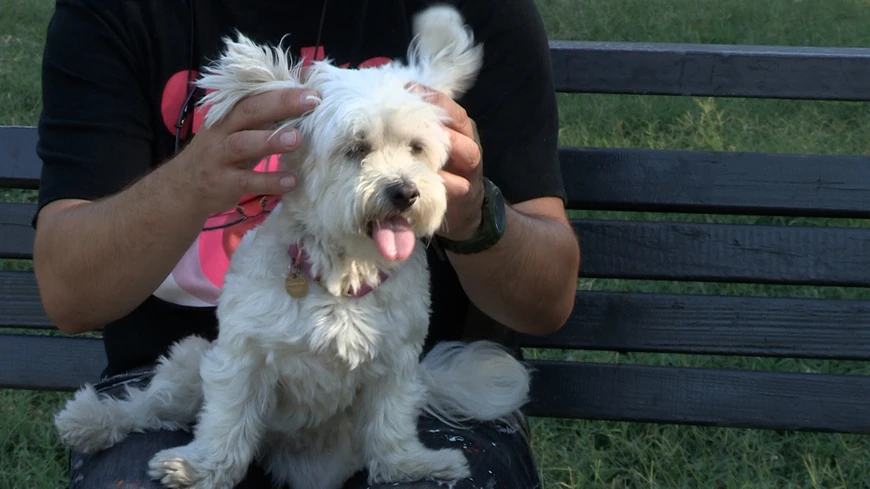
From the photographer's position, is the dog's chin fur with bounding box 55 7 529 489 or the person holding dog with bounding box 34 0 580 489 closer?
the dog's chin fur with bounding box 55 7 529 489

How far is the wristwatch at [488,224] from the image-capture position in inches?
75.7

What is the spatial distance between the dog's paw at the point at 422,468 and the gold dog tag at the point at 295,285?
36 cm

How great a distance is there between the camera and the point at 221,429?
1901 mm

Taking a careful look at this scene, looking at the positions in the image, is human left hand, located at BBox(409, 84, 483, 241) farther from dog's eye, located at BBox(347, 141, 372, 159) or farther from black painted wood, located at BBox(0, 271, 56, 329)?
black painted wood, located at BBox(0, 271, 56, 329)

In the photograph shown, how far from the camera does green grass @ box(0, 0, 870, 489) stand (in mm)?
3105

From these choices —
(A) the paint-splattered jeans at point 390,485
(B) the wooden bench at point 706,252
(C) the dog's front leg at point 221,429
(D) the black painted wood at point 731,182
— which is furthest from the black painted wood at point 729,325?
(C) the dog's front leg at point 221,429

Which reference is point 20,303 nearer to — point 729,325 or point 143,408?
point 143,408

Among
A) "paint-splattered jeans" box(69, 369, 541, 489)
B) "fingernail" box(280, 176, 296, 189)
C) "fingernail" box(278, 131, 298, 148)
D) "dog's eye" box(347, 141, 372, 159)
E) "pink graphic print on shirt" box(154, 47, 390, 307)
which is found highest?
"fingernail" box(278, 131, 298, 148)

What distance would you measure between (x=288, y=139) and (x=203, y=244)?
0.56 m

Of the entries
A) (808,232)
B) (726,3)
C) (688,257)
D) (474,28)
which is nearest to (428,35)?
(474,28)

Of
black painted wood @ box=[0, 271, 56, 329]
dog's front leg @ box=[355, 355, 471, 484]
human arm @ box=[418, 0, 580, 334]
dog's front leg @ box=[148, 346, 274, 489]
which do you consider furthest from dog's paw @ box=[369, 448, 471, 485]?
black painted wood @ box=[0, 271, 56, 329]

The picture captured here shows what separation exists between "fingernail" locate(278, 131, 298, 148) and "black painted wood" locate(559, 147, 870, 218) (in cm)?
99

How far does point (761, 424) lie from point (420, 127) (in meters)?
1.36

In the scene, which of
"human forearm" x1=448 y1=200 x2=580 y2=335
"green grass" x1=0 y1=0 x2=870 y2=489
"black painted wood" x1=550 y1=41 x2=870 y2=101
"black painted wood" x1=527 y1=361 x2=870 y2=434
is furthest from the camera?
"green grass" x1=0 y1=0 x2=870 y2=489
